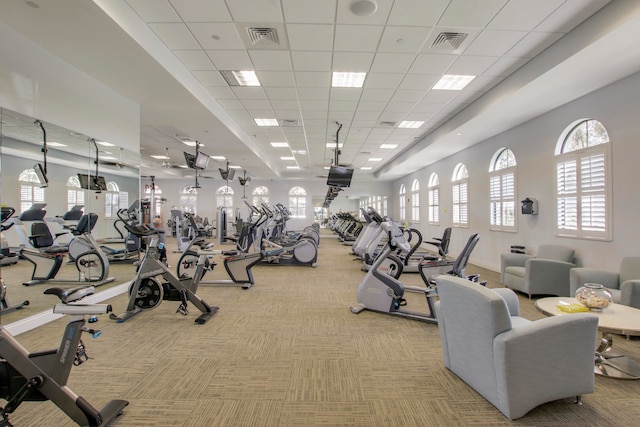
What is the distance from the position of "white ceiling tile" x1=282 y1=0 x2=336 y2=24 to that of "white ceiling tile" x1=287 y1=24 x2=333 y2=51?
11 cm

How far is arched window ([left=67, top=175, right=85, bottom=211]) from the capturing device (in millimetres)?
4543

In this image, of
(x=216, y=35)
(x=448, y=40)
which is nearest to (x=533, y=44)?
(x=448, y=40)

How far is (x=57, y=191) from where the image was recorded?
4289mm

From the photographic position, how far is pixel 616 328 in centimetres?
229

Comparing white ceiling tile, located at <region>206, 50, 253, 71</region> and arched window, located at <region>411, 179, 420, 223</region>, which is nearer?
white ceiling tile, located at <region>206, 50, 253, 71</region>

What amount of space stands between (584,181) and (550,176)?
726mm

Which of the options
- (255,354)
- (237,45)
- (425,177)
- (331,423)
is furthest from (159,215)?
(331,423)

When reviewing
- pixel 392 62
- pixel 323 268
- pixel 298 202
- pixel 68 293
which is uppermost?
pixel 392 62

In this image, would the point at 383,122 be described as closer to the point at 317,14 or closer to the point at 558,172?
the point at 558,172

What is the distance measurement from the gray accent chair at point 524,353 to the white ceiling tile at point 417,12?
2890 millimetres

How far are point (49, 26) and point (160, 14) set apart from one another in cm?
108

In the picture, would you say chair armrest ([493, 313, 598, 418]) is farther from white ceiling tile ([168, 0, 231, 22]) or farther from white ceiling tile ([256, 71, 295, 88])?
white ceiling tile ([256, 71, 295, 88])

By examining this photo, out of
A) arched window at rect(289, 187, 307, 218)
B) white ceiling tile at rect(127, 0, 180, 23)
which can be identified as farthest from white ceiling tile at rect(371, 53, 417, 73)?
arched window at rect(289, 187, 307, 218)

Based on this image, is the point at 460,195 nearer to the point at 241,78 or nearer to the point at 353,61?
the point at 353,61
